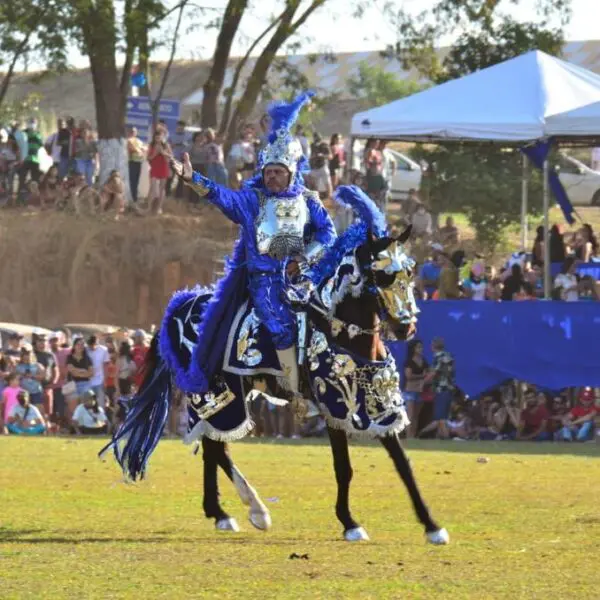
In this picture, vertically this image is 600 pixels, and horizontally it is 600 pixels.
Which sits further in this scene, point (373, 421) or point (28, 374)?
point (28, 374)

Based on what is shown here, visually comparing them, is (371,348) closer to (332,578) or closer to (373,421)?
(373,421)

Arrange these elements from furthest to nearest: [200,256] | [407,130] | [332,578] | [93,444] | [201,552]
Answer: [200,256]
[407,130]
[93,444]
[201,552]
[332,578]

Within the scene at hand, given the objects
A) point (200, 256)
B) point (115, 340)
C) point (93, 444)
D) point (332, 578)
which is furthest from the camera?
point (200, 256)

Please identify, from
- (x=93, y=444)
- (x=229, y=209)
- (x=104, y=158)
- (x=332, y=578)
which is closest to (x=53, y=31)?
(x=104, y=158)

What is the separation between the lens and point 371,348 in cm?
1138

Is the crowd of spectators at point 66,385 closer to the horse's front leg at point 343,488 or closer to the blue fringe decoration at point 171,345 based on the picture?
the blue fringe decoration at point 171,345

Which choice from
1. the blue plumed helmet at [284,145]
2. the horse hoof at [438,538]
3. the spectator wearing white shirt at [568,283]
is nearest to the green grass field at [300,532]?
the horse hoof at [438,538]

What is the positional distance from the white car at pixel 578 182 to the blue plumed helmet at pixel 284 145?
2438 centimetres

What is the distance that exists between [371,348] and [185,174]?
1.80 m

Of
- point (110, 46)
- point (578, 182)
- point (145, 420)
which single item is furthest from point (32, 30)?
point (145, 420)

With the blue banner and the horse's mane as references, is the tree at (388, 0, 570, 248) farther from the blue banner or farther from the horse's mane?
the horse's mane

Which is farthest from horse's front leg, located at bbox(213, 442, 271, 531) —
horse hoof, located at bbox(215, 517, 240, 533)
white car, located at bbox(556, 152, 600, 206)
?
white car, located at bbox(556, 152, 600, 206)

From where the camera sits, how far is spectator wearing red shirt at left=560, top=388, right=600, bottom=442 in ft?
69.1

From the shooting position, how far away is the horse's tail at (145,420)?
41.6ft
